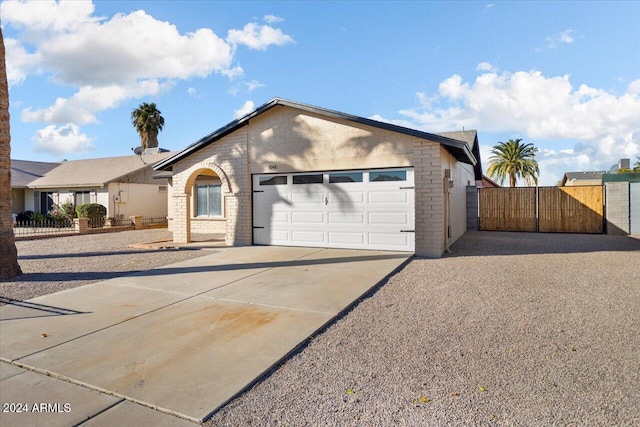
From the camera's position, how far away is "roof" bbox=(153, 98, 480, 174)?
941 centimetres

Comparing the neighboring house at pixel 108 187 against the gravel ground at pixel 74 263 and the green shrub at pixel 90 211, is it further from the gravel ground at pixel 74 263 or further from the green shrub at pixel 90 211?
the gravel ground at pixel 74 263

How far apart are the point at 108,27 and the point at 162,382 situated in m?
14.0

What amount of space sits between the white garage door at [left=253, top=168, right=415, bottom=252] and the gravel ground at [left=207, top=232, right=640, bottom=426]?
3.59 meters

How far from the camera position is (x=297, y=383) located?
10.6 feet

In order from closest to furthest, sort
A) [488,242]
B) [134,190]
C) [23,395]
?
[23,395] → [488,242] → [134,190]

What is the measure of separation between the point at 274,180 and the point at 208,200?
6.93m

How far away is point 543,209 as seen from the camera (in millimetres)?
16500

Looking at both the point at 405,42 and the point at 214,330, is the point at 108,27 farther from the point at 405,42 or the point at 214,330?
the point at 214,330

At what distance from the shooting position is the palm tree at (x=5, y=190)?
7.76 metres

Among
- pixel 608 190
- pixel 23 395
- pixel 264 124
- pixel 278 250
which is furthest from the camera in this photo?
pixel 608 190

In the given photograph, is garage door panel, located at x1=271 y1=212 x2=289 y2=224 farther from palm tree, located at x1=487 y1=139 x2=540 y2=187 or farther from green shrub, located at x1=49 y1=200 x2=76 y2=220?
palm tree, located at x1=487 y1=139 x2=540 y2=187

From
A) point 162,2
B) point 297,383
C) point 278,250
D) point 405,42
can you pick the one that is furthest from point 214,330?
point 405,42

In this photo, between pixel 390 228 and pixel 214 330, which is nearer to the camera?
pixel 214 330

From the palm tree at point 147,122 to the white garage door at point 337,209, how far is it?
93.9 ft
